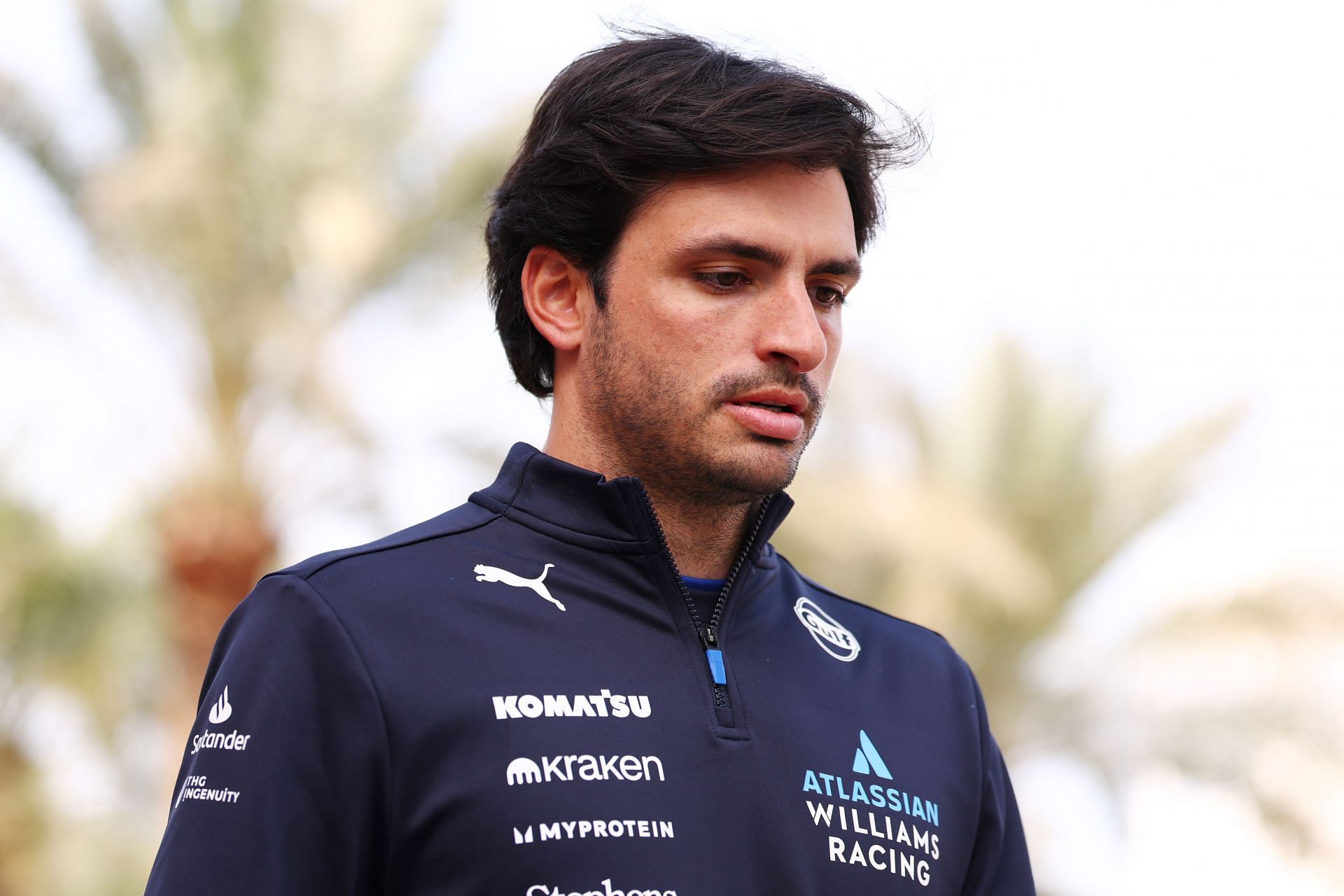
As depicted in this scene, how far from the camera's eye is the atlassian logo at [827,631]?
10.4 ft

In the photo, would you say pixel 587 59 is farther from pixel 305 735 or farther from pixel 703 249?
pixel 305 735

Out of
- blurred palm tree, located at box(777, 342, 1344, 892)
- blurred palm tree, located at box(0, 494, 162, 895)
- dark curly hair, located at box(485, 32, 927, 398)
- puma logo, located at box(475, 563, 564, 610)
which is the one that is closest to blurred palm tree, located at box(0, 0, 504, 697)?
blurred palm tree, located at box(0, 494, 162, 895)

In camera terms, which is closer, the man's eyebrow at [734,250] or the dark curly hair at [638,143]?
the man's eyebrow at [734,250]

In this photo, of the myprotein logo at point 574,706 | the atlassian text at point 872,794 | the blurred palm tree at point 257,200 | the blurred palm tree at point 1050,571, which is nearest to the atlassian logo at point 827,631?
the atlassian text at point 872,794

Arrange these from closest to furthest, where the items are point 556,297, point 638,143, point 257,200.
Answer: point 638,143, point 556,297, point 257,200

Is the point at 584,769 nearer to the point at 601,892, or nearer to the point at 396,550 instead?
the point at 601,892

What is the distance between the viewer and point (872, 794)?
114 inches

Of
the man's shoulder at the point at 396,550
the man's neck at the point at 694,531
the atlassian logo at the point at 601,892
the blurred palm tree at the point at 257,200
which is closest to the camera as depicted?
the atlassian logo at the point at 601,892

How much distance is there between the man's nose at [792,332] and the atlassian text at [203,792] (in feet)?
3.86

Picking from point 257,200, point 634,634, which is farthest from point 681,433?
point 257,200

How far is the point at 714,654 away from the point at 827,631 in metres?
0.42

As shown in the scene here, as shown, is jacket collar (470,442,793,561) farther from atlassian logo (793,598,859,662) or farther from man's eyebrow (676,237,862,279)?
man's eyebrow (676,237,862,279)

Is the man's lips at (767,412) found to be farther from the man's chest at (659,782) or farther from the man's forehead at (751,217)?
the man's chest at (659,782)

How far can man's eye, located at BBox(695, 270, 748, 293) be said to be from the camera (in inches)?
118
